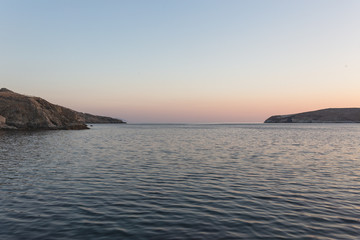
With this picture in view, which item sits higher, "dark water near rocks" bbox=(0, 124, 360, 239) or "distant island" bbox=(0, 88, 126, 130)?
"distant island" bbox=(0, 88, 126, 130)

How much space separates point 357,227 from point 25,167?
26.8 meters

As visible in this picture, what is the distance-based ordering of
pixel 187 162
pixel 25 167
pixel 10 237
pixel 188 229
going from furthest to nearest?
pixel 187 162, pixel 25 167, pixel 188 229, pixel 10 237

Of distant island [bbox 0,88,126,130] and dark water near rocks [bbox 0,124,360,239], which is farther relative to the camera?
distant island [bbox 0,88,126,130]

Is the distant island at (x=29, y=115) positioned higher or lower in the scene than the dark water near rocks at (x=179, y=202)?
higher

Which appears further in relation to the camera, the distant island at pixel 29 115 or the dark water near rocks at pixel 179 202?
the distant island at pixel 29 115

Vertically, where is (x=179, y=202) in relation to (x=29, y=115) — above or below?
below

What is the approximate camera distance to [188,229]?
1070cm

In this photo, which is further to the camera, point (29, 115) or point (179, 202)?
point (29, 115)

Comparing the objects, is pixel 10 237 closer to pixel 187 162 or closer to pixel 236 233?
pixel 236 233

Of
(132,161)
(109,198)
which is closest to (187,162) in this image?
(132,161)

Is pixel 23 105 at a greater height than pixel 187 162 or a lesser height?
greater

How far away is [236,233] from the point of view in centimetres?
1033

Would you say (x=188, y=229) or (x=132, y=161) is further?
(x=132, y=161)

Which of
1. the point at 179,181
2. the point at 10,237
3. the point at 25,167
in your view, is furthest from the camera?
the point at 25,167
